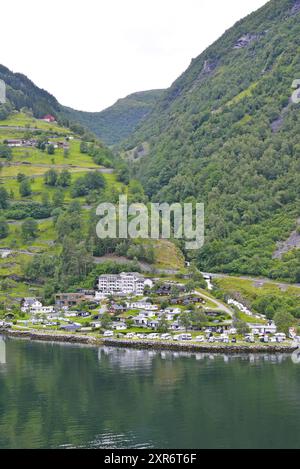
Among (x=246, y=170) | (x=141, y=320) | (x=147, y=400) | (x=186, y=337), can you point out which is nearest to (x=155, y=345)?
(x=186, y=337)

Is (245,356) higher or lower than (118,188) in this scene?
lower

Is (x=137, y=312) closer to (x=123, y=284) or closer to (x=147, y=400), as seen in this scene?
(x=123, y=284)

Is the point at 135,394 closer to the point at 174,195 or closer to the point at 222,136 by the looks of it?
the point at 174,195

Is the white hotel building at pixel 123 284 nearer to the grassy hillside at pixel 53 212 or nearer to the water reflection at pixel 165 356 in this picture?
the grassy hillside at pixel 53 212

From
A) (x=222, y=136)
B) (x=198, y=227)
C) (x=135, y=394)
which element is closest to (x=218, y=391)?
(x=135, y=394)
